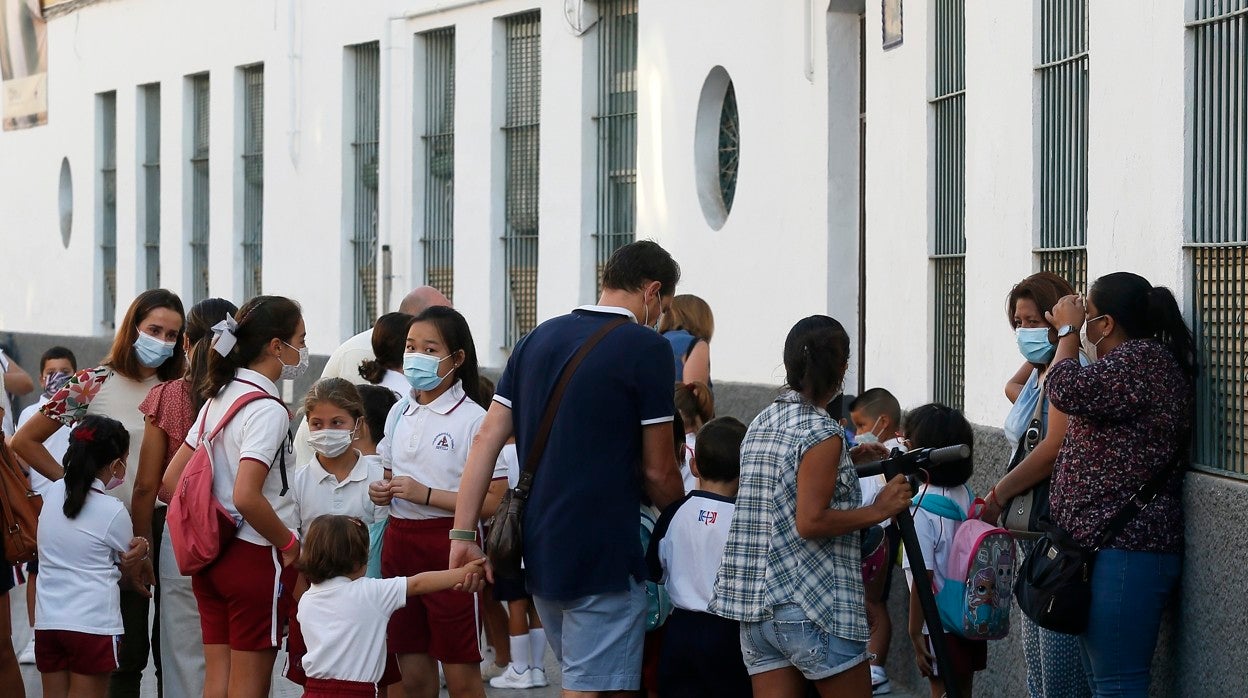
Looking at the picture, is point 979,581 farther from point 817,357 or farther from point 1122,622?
point 817,357

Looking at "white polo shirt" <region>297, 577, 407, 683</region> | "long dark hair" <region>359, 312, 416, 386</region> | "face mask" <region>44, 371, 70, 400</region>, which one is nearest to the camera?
"white polo shirt" <region>297, 577, 407, 683</region>

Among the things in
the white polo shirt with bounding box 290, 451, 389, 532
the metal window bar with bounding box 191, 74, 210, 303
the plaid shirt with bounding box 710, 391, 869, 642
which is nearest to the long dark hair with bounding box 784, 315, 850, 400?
the plaid shirt with bounding box 710, 391, 869, 642

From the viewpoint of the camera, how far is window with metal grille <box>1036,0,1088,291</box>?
7297mm

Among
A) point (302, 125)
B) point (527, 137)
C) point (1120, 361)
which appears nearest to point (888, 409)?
point (1120, 361)

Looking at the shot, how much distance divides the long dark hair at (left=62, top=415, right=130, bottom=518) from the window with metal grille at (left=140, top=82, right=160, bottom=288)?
1563 cm

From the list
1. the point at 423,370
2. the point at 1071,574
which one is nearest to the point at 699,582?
the point at 1071,574

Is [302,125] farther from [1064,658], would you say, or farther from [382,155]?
[1064,658]

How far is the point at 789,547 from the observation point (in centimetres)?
548

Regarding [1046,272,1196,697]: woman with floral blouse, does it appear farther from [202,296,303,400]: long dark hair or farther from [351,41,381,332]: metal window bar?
[351,41,381,332]: metal window bar

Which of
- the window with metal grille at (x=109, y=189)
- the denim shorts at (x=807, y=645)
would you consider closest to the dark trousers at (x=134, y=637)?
the denim shorts at (x=807, y=645)

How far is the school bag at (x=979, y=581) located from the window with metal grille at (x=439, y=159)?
33.5ft

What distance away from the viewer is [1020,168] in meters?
7.91

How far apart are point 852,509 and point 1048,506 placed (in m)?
1.10

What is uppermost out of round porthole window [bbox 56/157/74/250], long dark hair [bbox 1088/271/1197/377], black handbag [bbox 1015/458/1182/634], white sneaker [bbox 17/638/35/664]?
round porthole window [bbox 56/157/74/250]
